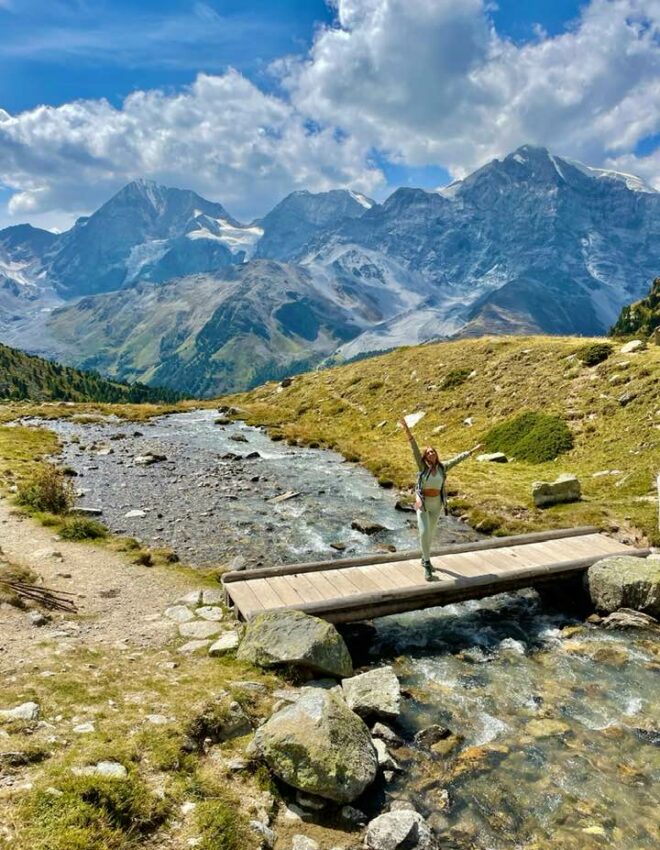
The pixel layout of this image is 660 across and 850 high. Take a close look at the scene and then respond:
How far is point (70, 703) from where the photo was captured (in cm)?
998

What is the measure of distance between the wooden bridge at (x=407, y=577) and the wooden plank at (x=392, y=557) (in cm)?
3

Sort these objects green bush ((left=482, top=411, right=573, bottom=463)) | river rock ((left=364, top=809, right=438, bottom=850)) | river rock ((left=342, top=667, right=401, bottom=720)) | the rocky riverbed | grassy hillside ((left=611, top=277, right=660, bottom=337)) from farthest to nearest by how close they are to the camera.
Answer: grassy hillside ((left=611, top=277, right=660, bottom=337))
green bush ((left=482, top=411, right=573, bottom=463))
the rocky riverbed
river rock ((left=342, top=667, right=401, bottom=720))
river rock ((left=364, top=809, right=438, bottom=850))

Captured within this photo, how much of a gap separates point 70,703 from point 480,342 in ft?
228

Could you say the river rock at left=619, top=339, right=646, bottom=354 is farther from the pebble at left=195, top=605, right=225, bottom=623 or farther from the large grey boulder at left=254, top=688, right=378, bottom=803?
the large grey boulder at left=254, top=688, right=378, bottom=803

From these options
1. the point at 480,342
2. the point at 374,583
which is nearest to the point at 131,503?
the point at 374,583

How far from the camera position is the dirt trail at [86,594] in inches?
519

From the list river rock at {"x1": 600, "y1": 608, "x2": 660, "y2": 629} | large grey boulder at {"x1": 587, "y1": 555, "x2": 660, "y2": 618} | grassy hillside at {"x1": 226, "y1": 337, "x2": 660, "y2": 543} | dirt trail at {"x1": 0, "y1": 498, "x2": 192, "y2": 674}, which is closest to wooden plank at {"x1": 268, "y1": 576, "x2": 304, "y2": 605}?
dirt trail at {"x1": 0, "y1": 498, "x2": 192, "y2": 674}

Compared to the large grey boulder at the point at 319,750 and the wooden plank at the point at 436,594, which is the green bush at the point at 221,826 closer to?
the large grey boulder at the point at 319,750

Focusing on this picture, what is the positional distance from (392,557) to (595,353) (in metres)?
37.6

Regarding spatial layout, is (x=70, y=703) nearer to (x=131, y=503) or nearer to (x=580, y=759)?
(x=580, y=759)

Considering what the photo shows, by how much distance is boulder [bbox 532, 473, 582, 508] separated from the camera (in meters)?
28.2

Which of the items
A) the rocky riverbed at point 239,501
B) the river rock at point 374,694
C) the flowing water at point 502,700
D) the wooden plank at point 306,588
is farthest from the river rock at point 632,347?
the river rock at point 374,694

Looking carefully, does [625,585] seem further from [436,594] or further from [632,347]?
[632,347]

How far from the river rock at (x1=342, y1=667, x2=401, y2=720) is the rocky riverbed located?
9.32 metres
